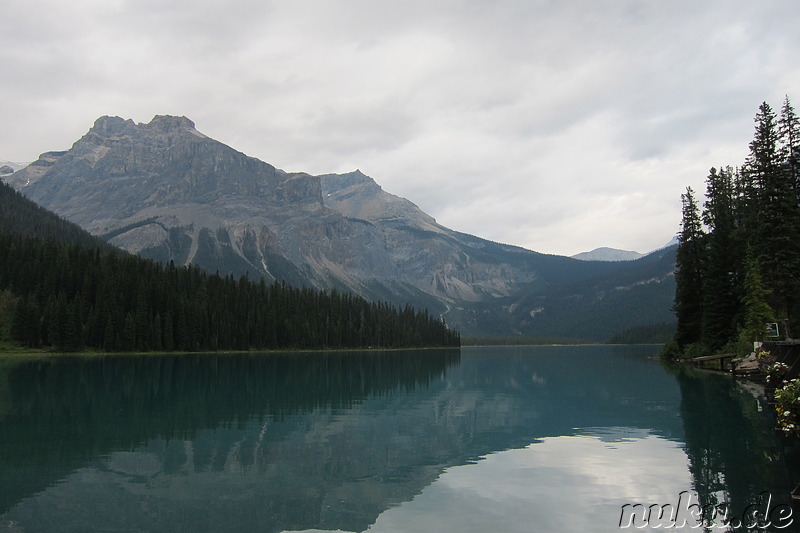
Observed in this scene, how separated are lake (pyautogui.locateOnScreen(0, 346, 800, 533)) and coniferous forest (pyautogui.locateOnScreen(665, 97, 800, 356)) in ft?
51.9

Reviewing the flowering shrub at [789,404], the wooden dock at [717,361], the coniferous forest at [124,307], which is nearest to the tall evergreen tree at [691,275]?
the wooden dock at [717,361]

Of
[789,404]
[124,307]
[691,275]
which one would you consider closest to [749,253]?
[691,275]

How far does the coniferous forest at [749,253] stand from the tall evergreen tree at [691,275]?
0.45 feet

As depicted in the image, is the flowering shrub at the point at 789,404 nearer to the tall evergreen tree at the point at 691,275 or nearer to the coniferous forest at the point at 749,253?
the coniferous forest at the point at 749,253

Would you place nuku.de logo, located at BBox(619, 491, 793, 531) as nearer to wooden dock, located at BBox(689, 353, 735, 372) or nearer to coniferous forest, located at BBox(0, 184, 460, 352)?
wooden dock, located at BBox(689, 353, 735, 372)

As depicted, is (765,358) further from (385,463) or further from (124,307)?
(124,307)

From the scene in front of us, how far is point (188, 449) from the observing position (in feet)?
88.4

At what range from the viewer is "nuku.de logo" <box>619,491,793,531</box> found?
16.0m

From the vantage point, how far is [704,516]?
55.5 ft

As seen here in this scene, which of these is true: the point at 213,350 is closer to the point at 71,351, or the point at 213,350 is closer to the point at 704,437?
the point at 71,351

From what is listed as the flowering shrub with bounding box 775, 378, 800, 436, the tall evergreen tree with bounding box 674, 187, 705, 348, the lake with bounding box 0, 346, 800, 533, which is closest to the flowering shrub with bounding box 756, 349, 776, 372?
the lake with bounding box 0, 346, 800, 533

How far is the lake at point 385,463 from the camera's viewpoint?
17.5 metres

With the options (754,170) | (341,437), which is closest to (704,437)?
(341,437)

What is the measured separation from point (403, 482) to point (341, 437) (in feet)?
31.1
